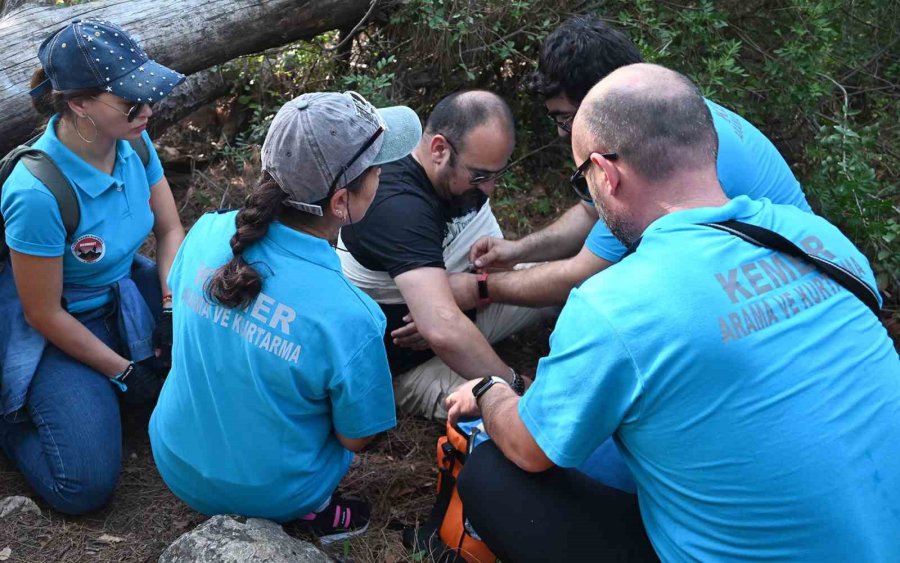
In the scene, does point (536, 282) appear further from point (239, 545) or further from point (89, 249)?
point (89, 249)

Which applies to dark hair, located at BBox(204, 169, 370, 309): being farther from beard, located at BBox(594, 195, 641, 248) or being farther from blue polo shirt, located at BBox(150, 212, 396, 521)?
beard, located at BBox(594, 195, 641, 248)

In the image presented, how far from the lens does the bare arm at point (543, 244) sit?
3801 millimetres

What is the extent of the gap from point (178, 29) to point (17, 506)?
2.54 metres

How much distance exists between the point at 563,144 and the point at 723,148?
234 cm

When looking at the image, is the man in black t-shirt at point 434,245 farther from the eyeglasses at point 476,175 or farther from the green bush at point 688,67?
the green bush at point 688,67

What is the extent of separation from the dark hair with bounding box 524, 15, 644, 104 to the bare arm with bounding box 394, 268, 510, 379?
3.12ft

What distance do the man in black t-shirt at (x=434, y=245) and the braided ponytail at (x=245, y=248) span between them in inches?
37.7

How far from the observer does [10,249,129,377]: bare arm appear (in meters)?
3.14

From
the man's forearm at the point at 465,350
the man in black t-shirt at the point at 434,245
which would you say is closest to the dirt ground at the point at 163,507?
the man in black t-shirt at the point at 434,245

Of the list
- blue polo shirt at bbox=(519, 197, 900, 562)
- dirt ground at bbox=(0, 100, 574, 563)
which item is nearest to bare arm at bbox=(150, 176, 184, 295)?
dirt ground at bbox=(0, 100, 574, 563)

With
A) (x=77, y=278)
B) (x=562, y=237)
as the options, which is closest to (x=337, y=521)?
(x=77, y=278)

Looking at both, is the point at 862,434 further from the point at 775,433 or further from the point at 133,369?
the point at 133,369

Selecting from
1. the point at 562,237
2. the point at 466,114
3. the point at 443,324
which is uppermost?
the point at 466,114

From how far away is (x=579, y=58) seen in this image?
11.2 feet
